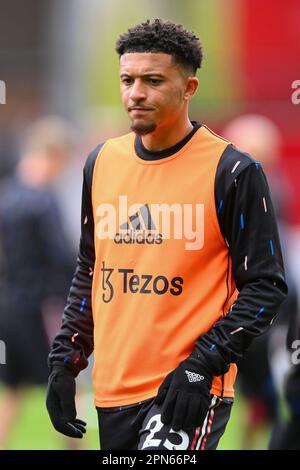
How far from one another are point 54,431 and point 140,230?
15.9ft

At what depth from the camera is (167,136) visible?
4.19 metres

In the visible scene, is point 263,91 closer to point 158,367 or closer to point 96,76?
point 96,76

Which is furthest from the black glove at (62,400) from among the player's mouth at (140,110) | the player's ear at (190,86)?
the player's ear at (190,86)

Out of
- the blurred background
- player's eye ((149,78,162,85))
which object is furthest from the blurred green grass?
player's eye ((149,78,162,85))

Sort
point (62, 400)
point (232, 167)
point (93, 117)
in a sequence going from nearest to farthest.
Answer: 1. point (232, 167)
2. point (62, 400)
3. point (93, 117)

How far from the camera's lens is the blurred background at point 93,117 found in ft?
26.8

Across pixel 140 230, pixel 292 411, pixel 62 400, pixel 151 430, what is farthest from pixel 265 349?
pixel 151 430

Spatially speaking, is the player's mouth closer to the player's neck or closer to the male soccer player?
the male soccer player

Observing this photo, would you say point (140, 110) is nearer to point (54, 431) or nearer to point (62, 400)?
point (62, 400)

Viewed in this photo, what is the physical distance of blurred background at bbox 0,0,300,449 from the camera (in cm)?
816

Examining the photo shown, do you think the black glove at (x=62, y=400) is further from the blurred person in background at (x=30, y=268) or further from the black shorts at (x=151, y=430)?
the blurred person in background at (x=30, y=268)

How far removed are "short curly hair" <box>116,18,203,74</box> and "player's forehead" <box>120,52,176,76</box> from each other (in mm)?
19

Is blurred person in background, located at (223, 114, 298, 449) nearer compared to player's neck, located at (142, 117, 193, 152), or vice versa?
player's neck, located at (142, 117, 193, 152)

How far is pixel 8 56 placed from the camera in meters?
18.0
